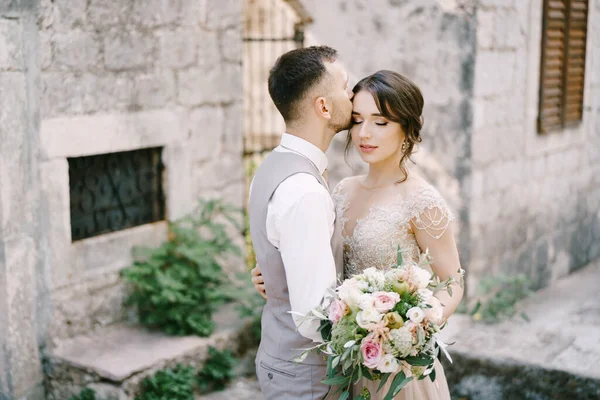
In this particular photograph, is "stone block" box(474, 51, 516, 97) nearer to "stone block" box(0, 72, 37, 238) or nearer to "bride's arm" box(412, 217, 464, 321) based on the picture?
"bride's arm" box(412, 217, 464, 321)

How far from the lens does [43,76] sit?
4160 mm

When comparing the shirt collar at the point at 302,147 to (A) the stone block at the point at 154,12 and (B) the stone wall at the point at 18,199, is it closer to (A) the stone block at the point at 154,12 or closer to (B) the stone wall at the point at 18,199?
(B) the stone wall at the point at 18,199

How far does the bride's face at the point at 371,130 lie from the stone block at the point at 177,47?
2.37 m

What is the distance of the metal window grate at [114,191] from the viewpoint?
4.54 meters

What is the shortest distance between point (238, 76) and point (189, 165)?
2.64 ft

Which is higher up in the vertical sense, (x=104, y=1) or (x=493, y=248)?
(x=104, y=1)

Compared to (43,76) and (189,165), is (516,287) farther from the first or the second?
(43,76)

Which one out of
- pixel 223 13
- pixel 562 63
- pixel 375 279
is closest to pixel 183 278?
pixel 223 13

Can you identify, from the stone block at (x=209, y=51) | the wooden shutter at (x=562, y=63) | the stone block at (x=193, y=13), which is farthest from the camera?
the wooden shutter at (x=562, y=63)

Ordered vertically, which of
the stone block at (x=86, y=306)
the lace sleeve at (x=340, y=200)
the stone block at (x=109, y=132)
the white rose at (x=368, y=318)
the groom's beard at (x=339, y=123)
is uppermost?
the groom's beard at (x=339, y=123)

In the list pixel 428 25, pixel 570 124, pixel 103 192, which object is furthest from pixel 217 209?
pixel 570 124

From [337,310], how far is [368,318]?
0.10 metres

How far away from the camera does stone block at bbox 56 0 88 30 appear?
4.22 meters

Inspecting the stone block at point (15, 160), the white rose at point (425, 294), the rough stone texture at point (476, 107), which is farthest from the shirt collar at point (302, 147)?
the rough stone texture at point (476, 107)
